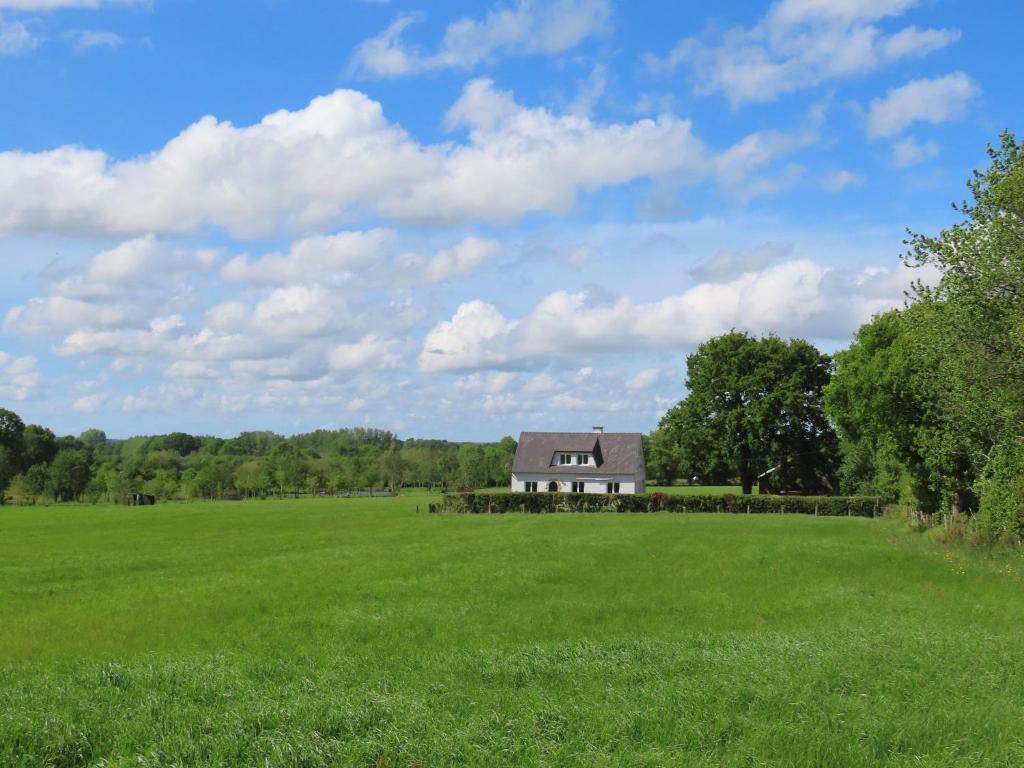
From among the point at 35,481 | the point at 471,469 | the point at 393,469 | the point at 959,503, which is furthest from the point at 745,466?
the point at 35,481

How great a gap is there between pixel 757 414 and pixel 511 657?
232ft

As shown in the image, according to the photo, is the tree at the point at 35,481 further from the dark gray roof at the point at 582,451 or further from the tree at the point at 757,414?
the tree at the point at 757,414

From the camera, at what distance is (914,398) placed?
148ft

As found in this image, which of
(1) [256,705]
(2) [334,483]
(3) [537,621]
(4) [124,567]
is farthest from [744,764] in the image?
(2) [334,483]

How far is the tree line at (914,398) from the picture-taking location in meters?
25.3

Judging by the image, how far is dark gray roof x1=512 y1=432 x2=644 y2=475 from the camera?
94750 millimetres

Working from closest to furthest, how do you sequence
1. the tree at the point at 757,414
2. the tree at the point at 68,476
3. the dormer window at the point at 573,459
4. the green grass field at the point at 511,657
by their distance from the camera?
the green grass field at the point at 511,657 < the tree at the point at 757,414 < the dormer window at the point at 573,459 < the tree at the point at 68,476

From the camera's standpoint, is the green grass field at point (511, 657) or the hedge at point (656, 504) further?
the hedge at point (656, 504)

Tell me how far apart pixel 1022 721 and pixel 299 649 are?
11.6m

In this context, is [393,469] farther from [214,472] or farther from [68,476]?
[68,476]

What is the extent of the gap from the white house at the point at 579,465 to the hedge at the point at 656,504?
22.6 metres

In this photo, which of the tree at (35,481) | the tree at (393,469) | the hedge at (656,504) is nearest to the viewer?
the hedge at (656,504)

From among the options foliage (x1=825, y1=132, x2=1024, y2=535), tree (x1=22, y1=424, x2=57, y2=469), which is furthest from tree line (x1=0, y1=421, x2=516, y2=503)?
foliage (x1=825, y1=132, x2=1024, y2=535)

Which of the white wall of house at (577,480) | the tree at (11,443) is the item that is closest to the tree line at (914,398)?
the white wall of house at (577,480)
